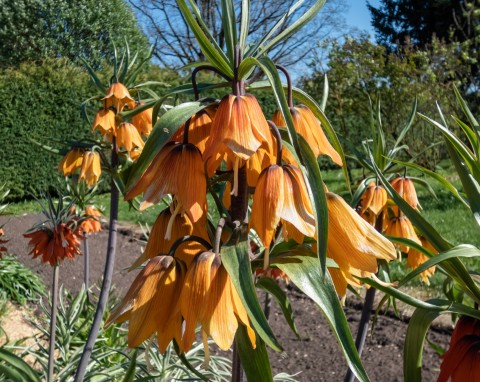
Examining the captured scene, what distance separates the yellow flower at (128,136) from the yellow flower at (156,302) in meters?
1.45

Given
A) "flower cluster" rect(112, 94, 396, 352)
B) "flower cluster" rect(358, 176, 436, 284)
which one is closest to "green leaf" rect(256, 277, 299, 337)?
"flower cluster" rect(112, 94, 396, 352)

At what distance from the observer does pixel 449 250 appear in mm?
721

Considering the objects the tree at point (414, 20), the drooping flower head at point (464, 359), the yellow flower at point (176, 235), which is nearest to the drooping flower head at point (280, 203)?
the yellow flower at point (176, 235)

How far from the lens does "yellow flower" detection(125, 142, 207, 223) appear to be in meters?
0.74

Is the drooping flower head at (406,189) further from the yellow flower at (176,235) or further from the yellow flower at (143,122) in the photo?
the yellow flower at (143,122)

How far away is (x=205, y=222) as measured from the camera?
0.81 metres

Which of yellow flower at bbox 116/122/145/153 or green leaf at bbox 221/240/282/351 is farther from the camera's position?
yellow flower at bbox 116/122/145/153

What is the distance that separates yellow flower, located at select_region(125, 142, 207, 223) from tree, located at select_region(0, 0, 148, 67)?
11.9 metres

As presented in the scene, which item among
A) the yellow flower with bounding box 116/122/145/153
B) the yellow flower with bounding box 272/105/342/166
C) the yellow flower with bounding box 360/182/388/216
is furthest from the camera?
the yellow flower with bounding box 116/122/145/153

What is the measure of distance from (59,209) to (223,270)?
175 cm

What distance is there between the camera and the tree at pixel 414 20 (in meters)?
17.8

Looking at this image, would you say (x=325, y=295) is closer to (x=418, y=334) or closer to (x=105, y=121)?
(x=418, y=334)

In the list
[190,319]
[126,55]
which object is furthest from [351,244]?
[126,55]

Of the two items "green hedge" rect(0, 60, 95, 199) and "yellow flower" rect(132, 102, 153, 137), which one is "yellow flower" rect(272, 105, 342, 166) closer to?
"yellow flower" rect(132, 102, 153, 137)
